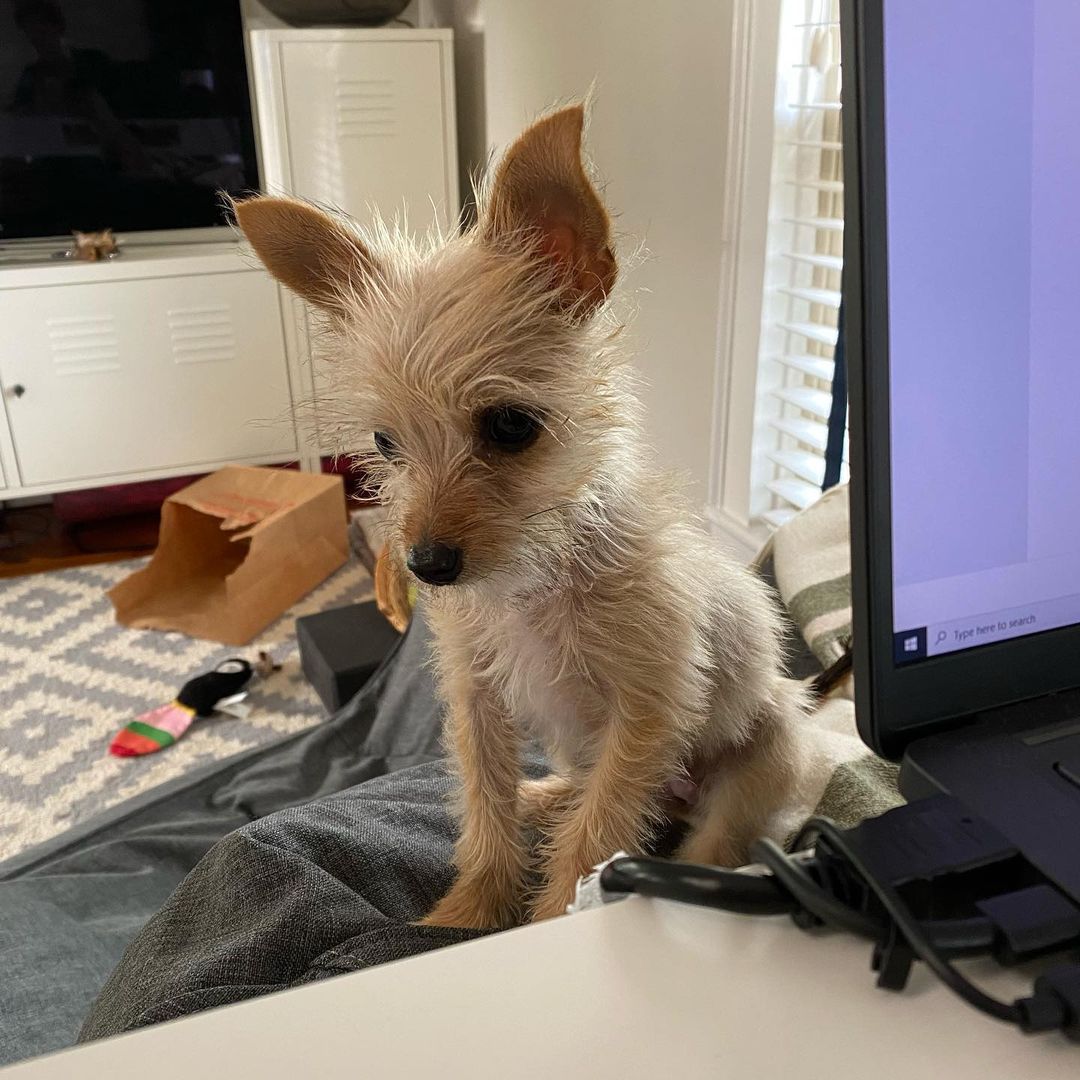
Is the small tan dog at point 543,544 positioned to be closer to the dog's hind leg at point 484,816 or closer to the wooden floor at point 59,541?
the dog's hind leg at point 484,816

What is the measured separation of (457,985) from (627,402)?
518 millimetres

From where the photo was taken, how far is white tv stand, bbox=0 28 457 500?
262 cm

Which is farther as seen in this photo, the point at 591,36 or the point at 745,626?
the point at 591,36

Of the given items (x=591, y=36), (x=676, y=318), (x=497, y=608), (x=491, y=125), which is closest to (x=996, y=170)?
(x=497, y=608)

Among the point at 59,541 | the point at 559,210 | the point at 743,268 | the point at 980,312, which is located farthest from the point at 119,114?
the point at 980,312

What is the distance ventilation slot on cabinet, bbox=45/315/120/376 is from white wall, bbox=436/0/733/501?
1337 mm

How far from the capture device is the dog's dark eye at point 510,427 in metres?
0.68

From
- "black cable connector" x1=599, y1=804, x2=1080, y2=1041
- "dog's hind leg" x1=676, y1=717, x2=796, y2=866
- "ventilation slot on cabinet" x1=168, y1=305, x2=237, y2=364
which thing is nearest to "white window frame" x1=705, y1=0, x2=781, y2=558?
"dog's hind leg" x1=676, y1=717, x2=796, y2=866

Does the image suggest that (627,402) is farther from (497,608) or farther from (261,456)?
(261,456)

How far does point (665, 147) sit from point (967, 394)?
1.68 m

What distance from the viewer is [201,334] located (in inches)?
110

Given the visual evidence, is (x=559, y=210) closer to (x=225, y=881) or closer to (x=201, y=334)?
(x=225, y=881)

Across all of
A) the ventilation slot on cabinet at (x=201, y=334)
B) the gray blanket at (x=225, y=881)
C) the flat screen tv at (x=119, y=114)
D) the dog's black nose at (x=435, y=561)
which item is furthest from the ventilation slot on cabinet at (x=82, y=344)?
the dog's black nose at (x=435, y=561)

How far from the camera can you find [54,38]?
2674 mm
